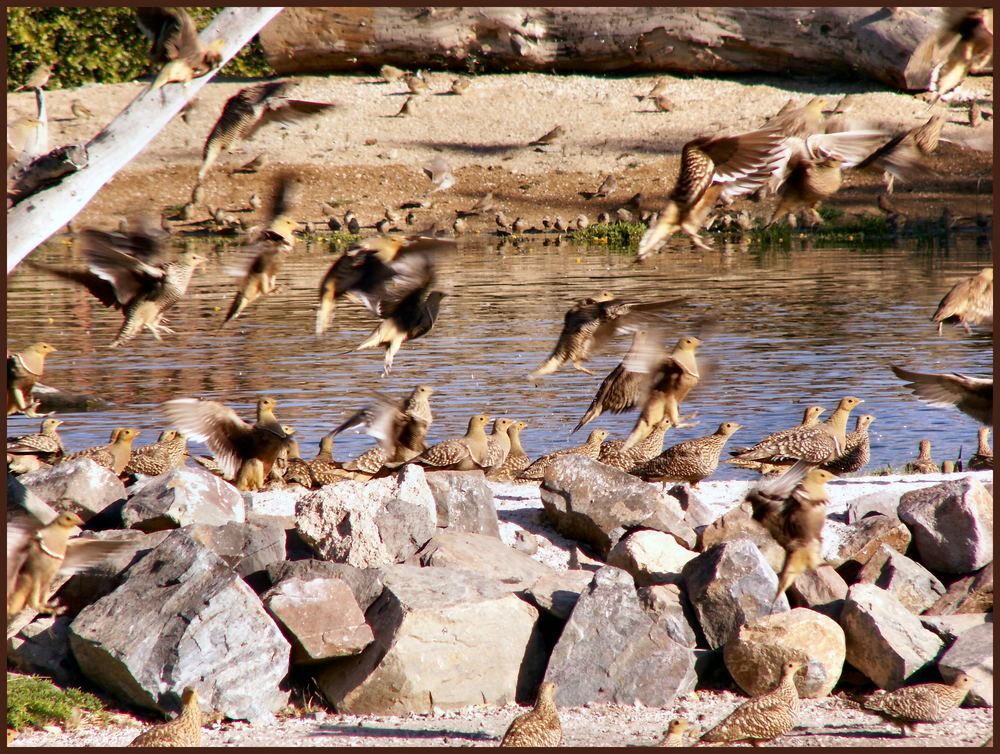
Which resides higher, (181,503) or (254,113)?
(254,113)

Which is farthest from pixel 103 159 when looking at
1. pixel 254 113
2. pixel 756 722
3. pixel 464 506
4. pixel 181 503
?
pixel 756 722

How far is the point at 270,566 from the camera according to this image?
718cm

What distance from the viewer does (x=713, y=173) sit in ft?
20.4

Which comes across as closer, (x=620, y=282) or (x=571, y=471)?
(x=571, y=471)

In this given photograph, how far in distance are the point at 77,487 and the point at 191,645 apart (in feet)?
6.25

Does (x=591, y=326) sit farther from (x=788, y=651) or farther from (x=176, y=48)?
(x=176, y=48)

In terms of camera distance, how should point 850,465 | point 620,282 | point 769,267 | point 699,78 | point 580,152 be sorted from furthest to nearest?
point 699,78, point 580,152, point 769,267, point 620,282, point 850,465

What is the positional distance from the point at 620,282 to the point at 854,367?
6.89 metres

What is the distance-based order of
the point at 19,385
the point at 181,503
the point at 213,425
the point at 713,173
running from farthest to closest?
the point at 213,425
the point at 181,503
the point at 19,385
the point at 713,173

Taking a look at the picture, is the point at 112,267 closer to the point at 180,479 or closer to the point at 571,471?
the point at 180,479

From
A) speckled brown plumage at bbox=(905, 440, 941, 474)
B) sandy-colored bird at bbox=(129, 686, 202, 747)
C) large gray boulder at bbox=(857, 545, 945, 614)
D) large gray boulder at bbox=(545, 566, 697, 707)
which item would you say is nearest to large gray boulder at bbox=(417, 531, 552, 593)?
large gray boulder at bbox=(545, 566, 697, 707)

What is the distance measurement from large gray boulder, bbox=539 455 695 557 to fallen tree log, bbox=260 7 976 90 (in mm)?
27298

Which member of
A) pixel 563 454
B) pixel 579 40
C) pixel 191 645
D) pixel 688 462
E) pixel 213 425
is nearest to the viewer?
pixel 191 645

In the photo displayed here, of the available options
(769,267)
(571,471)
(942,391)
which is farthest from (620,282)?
(942,391)
